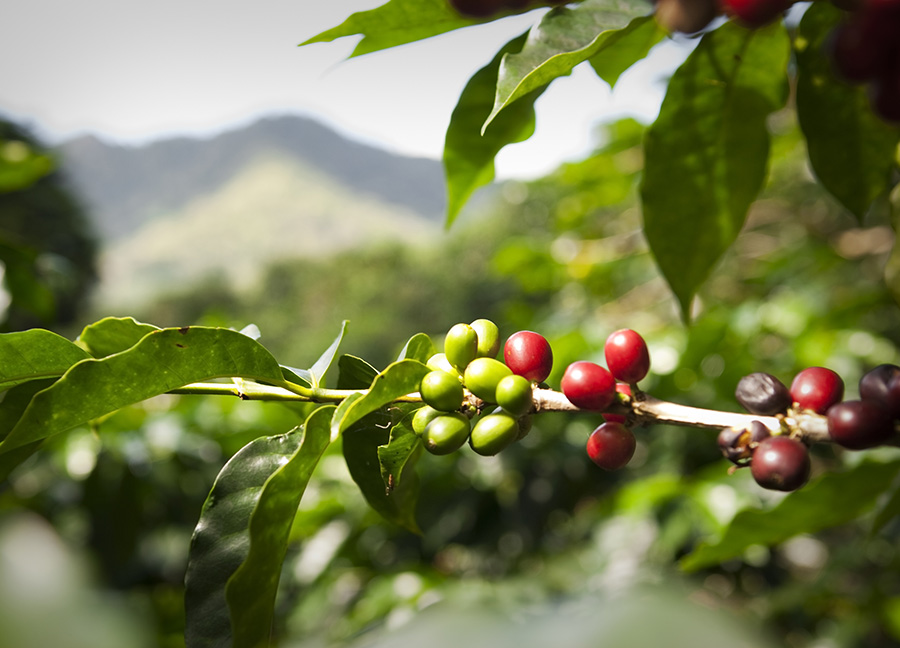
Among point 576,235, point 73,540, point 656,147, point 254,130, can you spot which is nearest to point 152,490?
point 73,540

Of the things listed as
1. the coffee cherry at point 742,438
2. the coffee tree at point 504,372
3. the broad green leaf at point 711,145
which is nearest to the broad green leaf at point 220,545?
the coffee tree at point 504,372

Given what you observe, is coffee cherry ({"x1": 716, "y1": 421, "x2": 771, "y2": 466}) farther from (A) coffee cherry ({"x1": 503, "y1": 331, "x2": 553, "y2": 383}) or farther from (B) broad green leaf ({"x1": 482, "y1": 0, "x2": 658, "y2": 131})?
(B) broad green leaf ({"x1": 482, "y1": 0, "x2": 658, "y2": 131})

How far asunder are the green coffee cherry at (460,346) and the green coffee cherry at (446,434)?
39 mm

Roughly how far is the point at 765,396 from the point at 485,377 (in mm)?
156

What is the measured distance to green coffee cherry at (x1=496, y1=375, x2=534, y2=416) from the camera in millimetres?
345

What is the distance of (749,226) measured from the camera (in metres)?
3.38

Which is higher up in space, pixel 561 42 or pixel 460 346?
pixel 561 42

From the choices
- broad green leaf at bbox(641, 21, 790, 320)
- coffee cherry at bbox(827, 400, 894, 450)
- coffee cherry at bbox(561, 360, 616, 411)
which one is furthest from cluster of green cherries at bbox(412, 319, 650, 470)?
broad green leaf at bbox(641, 21, 790, 320)

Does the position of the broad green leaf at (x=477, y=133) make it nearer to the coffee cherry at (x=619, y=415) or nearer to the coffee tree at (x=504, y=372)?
the coffee tree at (x=504, y=372)

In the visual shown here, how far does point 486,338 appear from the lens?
41cm

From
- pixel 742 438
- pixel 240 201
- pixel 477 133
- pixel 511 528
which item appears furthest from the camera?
pixel 240 201

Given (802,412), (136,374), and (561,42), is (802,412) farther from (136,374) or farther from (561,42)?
(136,374)

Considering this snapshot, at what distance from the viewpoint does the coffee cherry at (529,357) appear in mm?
381

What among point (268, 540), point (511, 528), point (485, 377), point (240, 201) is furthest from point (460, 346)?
point (240, 201)
